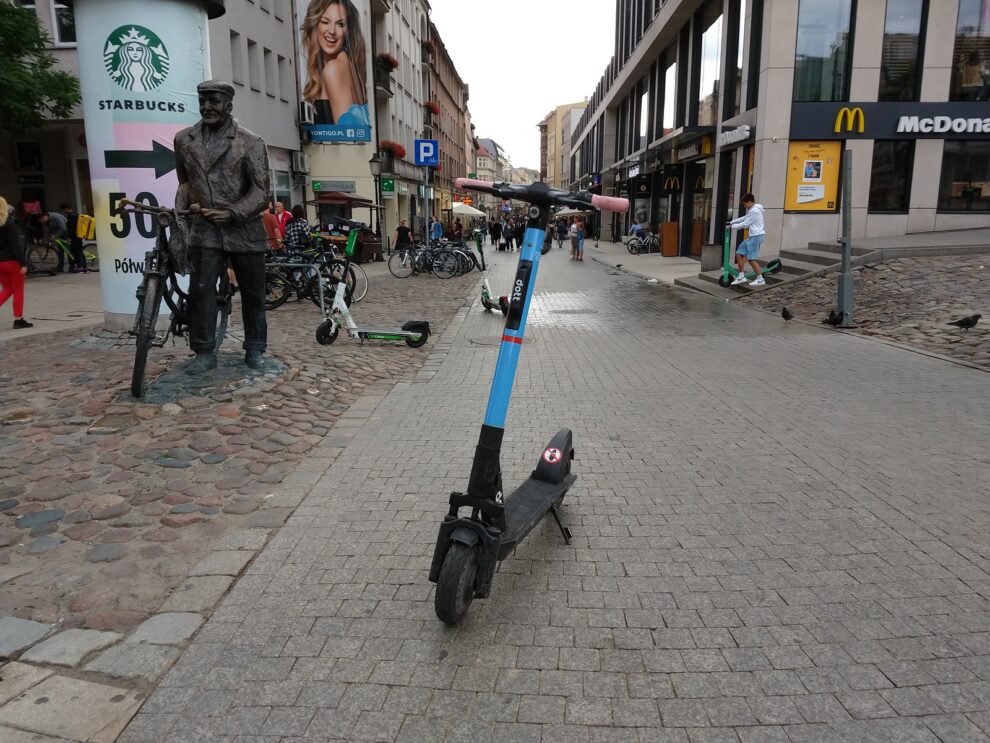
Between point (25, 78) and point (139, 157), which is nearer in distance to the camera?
point (139, 157)

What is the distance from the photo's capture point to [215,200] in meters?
5.93

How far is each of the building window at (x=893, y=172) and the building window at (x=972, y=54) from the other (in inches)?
67.5

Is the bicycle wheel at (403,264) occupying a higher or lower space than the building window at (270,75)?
lower

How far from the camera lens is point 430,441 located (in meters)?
5.31

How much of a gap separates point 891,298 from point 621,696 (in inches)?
437

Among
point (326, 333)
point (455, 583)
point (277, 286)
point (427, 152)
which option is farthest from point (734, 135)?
point (455, 583)

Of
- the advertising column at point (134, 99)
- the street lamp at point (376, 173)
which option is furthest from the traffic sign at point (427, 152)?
the advertising column at point (134, 99)

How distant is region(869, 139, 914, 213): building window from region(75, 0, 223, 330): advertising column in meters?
17.7

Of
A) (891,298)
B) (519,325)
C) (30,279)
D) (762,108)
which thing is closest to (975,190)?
(762,108)

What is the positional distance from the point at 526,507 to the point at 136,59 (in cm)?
695

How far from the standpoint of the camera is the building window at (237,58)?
2353 cm

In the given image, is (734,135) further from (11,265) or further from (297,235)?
(11,265)

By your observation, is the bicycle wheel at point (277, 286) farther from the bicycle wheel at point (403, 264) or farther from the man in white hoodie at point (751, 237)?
the man in white hoodie at point (751, 237)

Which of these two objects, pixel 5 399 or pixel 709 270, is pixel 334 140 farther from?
pixel 5 399
